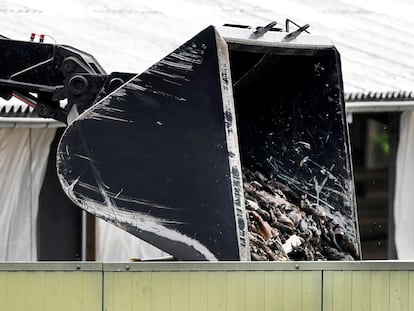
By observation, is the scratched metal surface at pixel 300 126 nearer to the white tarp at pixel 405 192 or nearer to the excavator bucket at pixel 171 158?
the excavator bucket at pixel 171 158

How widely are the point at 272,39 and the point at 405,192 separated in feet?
24.8

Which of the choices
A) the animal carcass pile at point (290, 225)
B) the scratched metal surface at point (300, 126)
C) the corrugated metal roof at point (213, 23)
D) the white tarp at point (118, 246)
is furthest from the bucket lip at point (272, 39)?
the white tarp at point (118, 246)

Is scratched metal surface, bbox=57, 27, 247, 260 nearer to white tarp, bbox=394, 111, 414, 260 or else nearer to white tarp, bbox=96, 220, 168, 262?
white tarp, bbox=96, 220, 168, 262

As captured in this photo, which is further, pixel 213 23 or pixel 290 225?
pixel 213 23

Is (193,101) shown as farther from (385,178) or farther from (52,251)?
(385,178)

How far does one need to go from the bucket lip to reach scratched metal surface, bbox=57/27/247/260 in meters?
0.32

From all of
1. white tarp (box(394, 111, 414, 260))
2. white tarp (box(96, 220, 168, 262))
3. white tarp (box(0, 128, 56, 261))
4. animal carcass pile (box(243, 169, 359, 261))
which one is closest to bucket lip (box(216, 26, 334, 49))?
animal carcass pile (box(243, 169, 359, 261))

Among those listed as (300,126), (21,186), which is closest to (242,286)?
(300,126)

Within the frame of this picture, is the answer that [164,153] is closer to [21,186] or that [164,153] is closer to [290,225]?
[290,225]

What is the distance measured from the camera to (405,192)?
53.4 ft

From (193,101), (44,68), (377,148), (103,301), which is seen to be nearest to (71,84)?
(44,68)

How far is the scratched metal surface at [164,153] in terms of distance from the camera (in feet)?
27.2

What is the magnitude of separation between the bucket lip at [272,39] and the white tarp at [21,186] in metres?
4.68

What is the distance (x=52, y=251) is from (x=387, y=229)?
4883 mm
